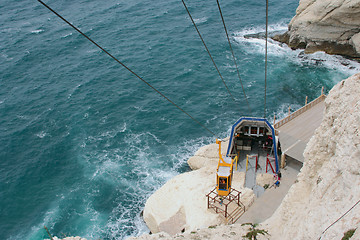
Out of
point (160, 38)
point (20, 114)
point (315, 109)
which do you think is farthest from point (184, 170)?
point (160, 38)

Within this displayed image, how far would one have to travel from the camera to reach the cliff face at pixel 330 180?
670 inches

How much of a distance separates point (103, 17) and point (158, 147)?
2327 inches

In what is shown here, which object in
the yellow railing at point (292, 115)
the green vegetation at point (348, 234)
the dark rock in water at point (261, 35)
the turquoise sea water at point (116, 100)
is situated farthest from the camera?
the dark rock in water at point (261, 35)

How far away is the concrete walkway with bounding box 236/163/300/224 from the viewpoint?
3172cm

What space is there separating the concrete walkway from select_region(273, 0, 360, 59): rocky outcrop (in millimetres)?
40169

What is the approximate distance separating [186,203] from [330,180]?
1795 centimetres

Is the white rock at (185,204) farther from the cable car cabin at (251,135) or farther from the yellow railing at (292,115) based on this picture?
the yellow railing at (292,115)

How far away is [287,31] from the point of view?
7712 centimetres

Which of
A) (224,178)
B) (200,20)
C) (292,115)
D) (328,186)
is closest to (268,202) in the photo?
(224,178)

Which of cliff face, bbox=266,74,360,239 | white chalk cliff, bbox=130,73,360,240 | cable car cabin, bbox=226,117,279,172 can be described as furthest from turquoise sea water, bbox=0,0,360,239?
cliff face, bbox=266,74,360,239

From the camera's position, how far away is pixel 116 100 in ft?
202

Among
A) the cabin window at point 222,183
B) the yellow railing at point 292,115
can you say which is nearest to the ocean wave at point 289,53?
the yellow railing at point 292,115

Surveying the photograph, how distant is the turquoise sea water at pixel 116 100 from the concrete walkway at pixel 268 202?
13271 millimetres

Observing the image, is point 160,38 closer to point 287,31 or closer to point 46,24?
point 287,31
